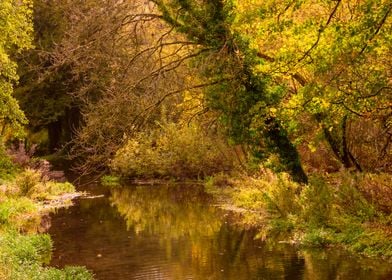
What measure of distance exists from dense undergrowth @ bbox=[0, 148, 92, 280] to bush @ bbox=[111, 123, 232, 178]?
4.25 metres

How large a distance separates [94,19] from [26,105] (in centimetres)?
2829

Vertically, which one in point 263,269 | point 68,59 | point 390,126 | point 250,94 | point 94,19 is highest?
point 94,19

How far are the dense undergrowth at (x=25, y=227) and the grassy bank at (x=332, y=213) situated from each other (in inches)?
229

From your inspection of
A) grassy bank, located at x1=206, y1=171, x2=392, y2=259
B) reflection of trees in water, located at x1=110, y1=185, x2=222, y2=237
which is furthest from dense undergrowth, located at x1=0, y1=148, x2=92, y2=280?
grassy bank, located at x1=206, y1=171, x2=392, y2=259

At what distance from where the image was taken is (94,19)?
17344 millimetres

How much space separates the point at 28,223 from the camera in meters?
20.1

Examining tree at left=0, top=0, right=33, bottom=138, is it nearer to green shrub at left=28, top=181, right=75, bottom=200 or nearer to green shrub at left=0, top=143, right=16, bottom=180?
green shrub at left=0, top=143, right=16, bottom=180

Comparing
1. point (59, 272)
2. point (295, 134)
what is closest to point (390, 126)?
point (295, 134)

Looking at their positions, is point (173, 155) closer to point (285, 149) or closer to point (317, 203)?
point (285, 149)

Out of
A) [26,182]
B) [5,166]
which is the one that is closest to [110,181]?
[5,166]

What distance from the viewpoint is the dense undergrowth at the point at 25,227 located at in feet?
39.3

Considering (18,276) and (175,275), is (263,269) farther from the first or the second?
(18,276)

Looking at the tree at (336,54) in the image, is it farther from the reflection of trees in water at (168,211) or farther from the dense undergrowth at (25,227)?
the dense undergrowth at (25,227)

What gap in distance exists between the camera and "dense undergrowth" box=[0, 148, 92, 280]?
1199cm
